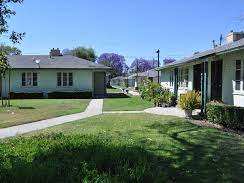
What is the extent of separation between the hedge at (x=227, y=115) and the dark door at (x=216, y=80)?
451 centimetres

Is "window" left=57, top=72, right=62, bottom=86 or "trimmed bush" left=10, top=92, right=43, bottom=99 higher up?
"window" left=57, top=72, right=62, bottom=86

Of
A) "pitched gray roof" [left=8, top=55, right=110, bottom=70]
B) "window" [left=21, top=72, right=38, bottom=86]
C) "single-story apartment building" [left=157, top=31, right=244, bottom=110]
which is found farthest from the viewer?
"window" [left=21, top=72, right=38, bottom=86]

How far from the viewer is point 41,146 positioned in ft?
31.0

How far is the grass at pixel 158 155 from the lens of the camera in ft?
23.3

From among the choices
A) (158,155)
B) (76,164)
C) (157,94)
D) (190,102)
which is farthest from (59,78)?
(76,164)

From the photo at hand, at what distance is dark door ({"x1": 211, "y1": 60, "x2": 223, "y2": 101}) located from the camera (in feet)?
64.7

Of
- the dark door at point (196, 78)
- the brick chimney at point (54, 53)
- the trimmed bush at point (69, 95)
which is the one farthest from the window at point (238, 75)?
the brick chimney at point (54, 53)

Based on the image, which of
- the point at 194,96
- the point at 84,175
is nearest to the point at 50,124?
the point at 194,96

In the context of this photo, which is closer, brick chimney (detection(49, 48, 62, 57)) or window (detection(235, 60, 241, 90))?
window (detection(235, 60, 241, 90))

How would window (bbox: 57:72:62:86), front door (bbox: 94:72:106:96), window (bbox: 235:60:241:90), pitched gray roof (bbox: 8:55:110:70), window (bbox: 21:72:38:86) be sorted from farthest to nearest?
front door (bbox: 94:72:106:96) → window (bbox: 57:72:62:86) → window (bbox: 21:72:38:86) → pitched gray roof (bbox: 8:55:110:70) → window (bbox: 235:60:241:90)

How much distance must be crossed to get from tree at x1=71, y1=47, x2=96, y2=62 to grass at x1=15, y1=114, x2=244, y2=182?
245 feet

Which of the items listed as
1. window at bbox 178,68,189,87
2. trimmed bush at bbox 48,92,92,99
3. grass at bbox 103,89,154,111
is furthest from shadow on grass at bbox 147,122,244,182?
trimmed bush at bbox 48,92,92,99

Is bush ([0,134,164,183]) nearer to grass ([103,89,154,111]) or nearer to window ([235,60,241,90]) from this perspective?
window ([235,60,241,90])

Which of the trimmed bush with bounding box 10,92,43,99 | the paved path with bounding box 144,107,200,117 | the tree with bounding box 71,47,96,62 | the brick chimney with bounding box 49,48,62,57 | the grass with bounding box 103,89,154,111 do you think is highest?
the tree with bounding box 71,47,96,62
